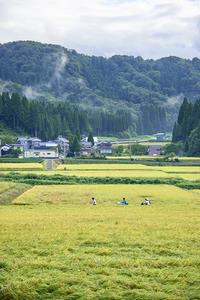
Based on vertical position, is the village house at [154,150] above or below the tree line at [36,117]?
below

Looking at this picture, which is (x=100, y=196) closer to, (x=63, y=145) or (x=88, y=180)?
(x=88, y=180)

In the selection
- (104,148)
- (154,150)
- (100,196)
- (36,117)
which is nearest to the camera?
(100,196)

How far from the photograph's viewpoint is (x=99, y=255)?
14680 mm

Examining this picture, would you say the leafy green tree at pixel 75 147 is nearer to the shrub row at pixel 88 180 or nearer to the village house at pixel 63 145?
the village house at pixel 63 145

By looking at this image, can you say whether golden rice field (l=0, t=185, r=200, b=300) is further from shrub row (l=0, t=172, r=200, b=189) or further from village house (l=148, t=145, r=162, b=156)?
village house (l=148, t=145, r=162, b=156)

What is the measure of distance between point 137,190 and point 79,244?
26590 mm

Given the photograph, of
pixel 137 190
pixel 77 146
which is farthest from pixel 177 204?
pixel 77 146

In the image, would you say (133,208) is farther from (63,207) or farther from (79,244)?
(79,244)

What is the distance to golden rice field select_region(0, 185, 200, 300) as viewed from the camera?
37.8 feet

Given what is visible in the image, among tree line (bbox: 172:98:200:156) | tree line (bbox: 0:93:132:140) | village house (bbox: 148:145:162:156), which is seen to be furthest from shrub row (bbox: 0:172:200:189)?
tree line (bbox: 0:93:132:140)

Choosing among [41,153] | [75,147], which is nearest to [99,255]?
[41,153]

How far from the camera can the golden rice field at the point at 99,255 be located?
1152 cm

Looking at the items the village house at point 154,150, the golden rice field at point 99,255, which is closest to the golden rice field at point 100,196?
the golden rice field at point 99,255

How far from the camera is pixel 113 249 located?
15.4 metres
